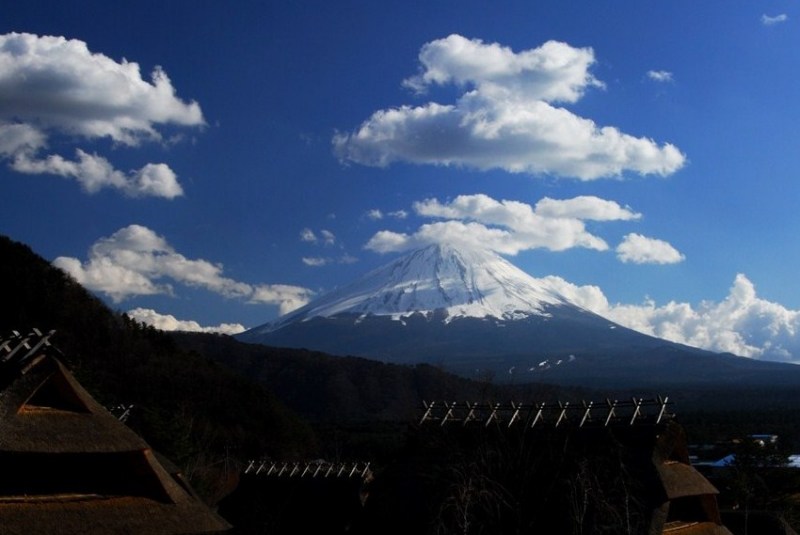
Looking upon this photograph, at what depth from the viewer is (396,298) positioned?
164 m

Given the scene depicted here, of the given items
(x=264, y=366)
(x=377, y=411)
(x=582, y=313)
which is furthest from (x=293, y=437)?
(x=582, y=313)

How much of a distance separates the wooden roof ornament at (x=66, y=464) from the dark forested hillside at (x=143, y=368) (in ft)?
83.3

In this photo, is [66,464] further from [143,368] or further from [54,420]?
[143,368]

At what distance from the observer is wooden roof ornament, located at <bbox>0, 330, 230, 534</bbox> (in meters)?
11.2

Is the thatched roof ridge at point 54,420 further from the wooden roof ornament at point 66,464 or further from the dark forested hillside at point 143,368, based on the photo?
the dark forested hillside at point 143,368

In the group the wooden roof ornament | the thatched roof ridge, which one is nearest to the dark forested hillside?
the wooden roof ornament

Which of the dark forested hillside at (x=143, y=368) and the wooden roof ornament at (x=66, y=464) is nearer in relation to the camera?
the wooden roof ornament at (x=66, y=464)

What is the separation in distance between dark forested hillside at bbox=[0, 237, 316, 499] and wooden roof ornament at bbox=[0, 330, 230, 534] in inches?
999

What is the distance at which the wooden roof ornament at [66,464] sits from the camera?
11234 millimetres

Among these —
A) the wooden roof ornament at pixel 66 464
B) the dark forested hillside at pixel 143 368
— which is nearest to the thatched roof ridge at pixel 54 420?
the wooden roof ornament at pixel 66 464

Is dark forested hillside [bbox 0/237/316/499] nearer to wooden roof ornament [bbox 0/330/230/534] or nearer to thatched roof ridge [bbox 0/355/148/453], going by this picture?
wooden roof ornament [bbox 0/330/230/534]

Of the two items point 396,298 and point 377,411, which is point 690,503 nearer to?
point 377,411

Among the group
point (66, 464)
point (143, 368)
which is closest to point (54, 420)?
point (66, 464)

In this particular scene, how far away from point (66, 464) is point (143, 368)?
33.8 m
